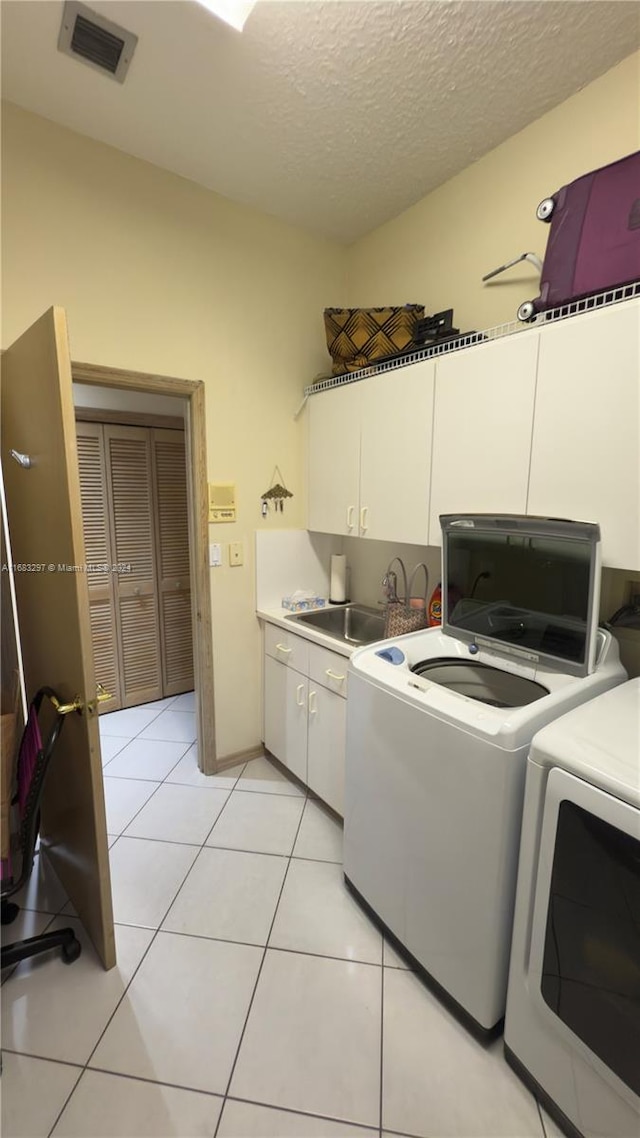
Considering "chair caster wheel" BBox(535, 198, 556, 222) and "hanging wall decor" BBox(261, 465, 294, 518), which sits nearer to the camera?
"chair caster wheel" BBox(535, 198, 556, 222)

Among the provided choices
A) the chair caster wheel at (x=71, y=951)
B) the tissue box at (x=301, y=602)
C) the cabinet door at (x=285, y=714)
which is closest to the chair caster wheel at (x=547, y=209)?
the tissue box at (x=301, y=602)

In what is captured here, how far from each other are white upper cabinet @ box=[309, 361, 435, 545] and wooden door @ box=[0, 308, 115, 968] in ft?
3.91

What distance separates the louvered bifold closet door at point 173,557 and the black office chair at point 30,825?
5.19ft

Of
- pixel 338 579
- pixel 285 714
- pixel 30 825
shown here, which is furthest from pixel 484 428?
pixel 30 825

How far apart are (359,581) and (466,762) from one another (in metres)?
1.50

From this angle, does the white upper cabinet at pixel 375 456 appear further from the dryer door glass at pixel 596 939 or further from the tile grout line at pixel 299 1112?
the tile grout line at pixel 299 1112

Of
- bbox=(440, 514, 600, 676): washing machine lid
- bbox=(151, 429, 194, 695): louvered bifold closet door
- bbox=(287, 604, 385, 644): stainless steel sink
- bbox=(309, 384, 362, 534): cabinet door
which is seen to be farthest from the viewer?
bbox=(151, 429, 194, 695): louvered bifold closet door

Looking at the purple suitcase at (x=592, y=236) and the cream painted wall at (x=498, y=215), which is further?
the cream painted wall at (x=498, y=215)

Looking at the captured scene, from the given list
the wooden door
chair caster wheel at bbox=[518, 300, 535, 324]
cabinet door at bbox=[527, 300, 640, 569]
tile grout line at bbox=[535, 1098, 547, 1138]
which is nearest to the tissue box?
the wooden door

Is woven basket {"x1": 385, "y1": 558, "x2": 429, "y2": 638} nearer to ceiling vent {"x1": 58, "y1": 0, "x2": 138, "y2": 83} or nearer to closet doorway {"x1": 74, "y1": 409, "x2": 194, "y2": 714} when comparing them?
closet doorway {"x1": 74, "y1": 409, "x2": 194, "y2": 714}

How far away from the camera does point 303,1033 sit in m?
1.25

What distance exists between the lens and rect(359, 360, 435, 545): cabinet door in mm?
1728

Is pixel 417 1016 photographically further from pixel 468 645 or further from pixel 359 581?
pixel 359 581

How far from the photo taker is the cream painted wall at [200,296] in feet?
5.48
